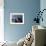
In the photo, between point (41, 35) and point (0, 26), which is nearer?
point (41, 35)

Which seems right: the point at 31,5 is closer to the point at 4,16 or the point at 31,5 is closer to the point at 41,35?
the point at 4,16

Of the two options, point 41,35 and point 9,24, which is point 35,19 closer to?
point 9,24

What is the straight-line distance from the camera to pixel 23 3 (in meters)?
5.45

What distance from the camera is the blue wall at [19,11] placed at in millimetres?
5438

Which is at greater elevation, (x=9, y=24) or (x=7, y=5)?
(x=7, y=5)

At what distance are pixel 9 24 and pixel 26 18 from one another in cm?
76

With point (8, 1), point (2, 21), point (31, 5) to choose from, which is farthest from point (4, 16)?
point (31, 5)

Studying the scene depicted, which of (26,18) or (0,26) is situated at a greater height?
(26,18)

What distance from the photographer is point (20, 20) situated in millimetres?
5477

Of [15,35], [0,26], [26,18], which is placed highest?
[26,18]

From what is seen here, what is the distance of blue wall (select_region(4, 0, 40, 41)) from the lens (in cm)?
544

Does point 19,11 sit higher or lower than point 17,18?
higher

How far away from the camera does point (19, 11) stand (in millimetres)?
5457

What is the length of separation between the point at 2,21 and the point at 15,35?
81 centimetres
